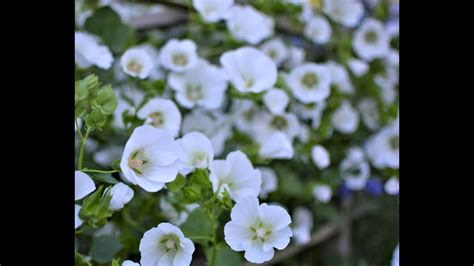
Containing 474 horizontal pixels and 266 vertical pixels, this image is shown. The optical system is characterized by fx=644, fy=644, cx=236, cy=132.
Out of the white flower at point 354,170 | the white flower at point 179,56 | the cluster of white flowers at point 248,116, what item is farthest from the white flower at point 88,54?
the white flower at point 354,170

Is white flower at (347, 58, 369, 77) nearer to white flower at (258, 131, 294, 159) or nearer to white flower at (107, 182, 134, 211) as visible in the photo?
white flower at (258, 131, 294, 159)

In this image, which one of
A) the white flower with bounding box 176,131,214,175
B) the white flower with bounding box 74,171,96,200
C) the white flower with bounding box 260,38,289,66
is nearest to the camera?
the white flower with bounding box 74,171,96,200

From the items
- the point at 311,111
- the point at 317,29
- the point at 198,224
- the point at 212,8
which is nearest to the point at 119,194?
the point at 198,224

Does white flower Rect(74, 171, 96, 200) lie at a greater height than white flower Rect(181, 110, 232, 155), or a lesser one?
greater

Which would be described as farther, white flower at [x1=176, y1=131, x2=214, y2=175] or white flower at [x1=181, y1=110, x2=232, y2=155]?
white flower at [x1=181, y1=110, x2=232, y2=155]

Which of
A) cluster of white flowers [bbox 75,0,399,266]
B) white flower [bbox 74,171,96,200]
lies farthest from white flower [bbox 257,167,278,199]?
white flower [bbox 74,171,96,200]

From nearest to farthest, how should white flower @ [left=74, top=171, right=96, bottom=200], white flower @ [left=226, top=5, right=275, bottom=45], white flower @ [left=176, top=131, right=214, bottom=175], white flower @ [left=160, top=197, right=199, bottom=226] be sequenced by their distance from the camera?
white flower @ [left=74, top=171, right=96, bottom=200] < white flower @ [left=176, top=131, right=214, bottom=175] < white flower @ [left=160, top=197, right=199, bottom=226] < white flower @ [left=226, top=5, right=275, bottom=45]
